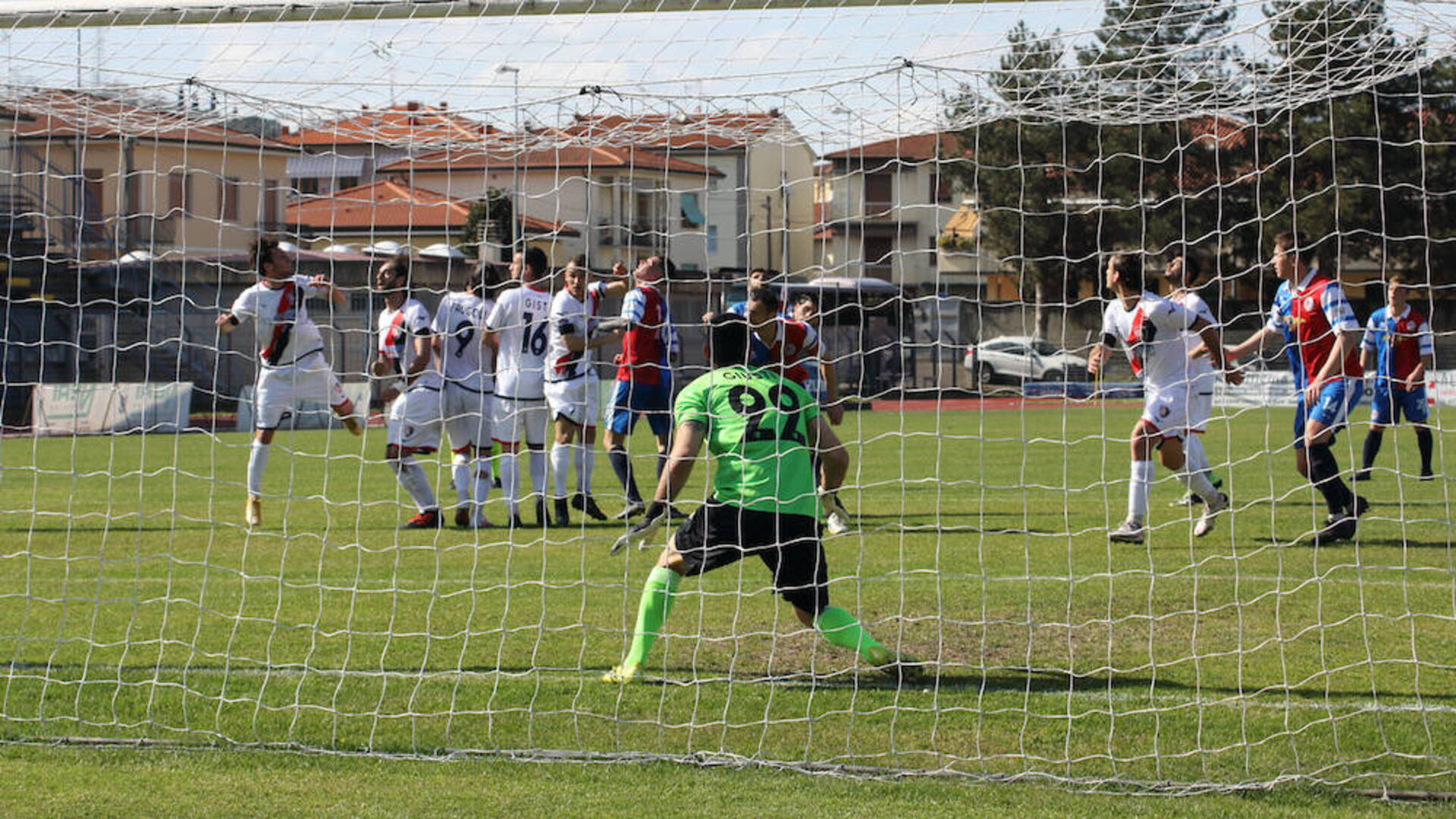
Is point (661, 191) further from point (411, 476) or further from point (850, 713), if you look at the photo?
point (411, 476)

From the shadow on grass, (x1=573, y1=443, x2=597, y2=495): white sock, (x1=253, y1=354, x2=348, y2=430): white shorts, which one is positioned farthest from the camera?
(x1=253, y1=354, x2=348, y2=430): white shorts

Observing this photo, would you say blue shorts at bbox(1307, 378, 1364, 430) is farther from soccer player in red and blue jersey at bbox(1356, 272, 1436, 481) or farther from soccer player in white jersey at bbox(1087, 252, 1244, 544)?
soccer player in red and blue jersey at bbox(1356, 272, 1436, 481)

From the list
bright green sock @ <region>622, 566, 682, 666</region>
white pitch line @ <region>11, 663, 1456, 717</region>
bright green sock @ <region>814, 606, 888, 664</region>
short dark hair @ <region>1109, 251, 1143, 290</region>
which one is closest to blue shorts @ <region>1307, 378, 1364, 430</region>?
short dark hair @ <region>1109, 251, 1143, 290</region>

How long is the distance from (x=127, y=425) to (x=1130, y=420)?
682 inches

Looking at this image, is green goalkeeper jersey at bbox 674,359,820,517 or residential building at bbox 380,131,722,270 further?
residential building at bbox 380,131,722,270

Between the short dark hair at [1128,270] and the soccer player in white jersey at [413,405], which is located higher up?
the short dark hair at [1128,270]

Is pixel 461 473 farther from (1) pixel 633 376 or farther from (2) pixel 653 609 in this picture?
(2) pixel 653 609

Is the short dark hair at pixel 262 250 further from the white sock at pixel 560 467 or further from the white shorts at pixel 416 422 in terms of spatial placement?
the white sock at pixel 560 467

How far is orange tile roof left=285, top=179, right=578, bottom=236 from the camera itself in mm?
7582

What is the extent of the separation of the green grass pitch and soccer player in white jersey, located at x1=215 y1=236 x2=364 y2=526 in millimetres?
821

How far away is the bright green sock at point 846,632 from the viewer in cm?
603

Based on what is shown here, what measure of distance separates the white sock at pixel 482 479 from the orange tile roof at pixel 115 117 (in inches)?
124

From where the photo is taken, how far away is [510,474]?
10.6 m

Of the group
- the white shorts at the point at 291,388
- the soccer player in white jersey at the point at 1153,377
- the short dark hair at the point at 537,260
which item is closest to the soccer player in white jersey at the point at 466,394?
the short dark hair at the point at 537,260
